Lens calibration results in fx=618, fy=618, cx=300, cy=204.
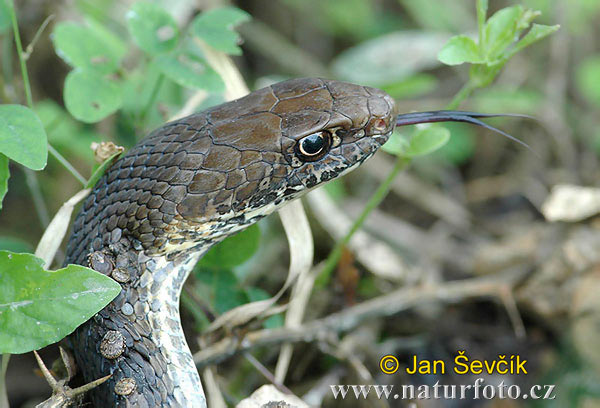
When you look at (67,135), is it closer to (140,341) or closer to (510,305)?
(140,341)

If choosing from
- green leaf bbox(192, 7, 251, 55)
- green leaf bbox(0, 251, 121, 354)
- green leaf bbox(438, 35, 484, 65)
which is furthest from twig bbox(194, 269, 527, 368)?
green leaf bbox(438, 35, 484, 65)

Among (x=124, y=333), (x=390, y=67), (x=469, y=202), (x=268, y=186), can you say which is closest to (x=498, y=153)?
(x=469, y=202)

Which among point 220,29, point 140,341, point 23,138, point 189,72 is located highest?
point 220,29

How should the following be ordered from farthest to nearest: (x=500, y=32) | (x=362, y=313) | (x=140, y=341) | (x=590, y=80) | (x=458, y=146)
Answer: (x=458, y=146), (x=590, y=80), (x=362, y=313), (x=500, y=32), (x=140, y=341)

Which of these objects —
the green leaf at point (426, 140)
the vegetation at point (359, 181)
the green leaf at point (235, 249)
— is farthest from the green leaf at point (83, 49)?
the green leaf at point (426, 140)

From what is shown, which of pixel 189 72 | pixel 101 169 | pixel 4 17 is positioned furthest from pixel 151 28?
pixel 101 169

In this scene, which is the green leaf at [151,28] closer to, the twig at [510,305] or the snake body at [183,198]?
the snake body at [183,198]

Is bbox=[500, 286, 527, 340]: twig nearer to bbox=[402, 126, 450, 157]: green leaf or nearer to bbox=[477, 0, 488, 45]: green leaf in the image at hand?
bbox=[402, 126, 450, 157]: green leaf
